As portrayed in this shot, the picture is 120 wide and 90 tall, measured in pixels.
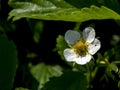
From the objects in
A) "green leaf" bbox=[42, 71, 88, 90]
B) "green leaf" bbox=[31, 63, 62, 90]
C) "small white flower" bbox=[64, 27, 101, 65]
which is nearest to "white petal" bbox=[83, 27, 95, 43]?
"small white flower" bbox=[64, 27, 101, 65]

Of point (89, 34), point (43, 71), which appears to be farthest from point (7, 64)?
point (89, 34)

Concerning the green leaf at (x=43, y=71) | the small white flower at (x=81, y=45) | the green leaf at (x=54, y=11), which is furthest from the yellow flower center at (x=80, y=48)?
the green leaf at (x=43, y=71)

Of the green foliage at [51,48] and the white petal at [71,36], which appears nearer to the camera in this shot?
the green foliage at [51,48]

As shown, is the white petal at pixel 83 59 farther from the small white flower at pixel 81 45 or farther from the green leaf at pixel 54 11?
the green leaf at pixel 54 11

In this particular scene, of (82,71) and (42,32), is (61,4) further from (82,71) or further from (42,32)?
(42,32)

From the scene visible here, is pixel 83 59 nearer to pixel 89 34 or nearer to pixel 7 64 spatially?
pixel 89 34


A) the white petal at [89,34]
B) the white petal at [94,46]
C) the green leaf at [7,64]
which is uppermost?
the white petal at [89,34]

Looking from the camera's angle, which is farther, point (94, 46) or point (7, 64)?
point (7, 64)

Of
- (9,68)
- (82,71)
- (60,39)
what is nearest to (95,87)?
(82,71)
